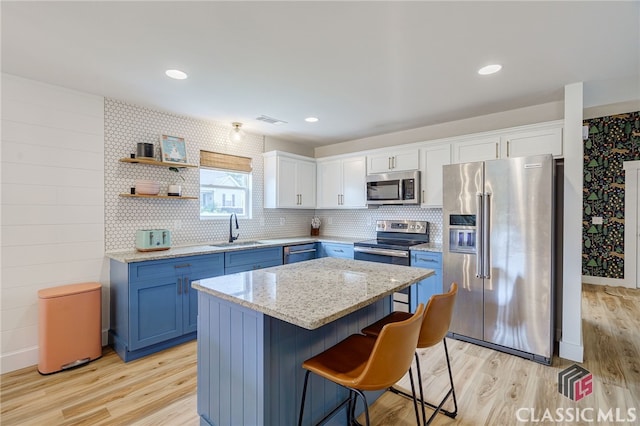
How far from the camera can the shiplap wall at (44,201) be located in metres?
2.56

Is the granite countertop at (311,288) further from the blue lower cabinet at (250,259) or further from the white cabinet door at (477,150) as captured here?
the white cabinet door at (477,150)

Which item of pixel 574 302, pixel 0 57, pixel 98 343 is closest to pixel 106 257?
pixel 98 343

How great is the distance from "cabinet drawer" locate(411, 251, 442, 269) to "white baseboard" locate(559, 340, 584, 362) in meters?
1.25

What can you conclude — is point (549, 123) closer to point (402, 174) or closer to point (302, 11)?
point (402, 174)

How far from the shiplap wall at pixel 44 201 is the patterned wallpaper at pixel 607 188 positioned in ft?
22.8

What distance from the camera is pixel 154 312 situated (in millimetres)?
2891

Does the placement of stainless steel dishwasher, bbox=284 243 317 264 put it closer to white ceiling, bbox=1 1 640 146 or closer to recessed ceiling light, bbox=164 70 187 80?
white ceiling, bbox=1 1 640 146

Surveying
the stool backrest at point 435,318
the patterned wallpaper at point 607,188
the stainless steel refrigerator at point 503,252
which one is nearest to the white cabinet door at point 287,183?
the stainless steel refrigerator at point 503,252

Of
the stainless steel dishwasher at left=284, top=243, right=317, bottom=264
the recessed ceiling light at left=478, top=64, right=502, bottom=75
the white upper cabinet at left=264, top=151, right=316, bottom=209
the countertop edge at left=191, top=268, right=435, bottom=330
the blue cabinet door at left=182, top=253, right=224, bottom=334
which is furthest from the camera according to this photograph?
the white upper cabinet at left=264, top=151, right=316, bottom=209

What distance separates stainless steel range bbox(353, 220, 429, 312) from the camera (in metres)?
3.66

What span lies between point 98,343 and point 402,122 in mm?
4053

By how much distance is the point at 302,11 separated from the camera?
176 centimetres

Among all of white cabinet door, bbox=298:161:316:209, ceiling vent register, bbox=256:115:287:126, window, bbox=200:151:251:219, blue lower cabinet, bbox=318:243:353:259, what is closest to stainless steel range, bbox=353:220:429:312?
blue lower cabinet, bbox=318:243:353:259

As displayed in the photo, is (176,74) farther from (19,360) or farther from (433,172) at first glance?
(433,172)
